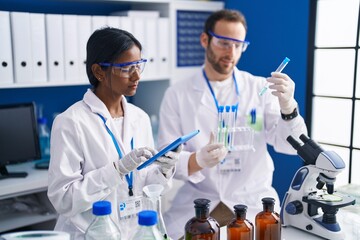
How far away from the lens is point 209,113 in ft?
7.64

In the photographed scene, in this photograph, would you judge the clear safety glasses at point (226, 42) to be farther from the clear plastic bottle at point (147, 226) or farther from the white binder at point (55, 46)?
the clear plastic bottle at point (147, 226)

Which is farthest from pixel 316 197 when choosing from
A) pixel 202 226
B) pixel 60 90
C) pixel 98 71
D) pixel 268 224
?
pixel 60 90

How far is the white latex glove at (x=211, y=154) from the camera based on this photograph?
195cm

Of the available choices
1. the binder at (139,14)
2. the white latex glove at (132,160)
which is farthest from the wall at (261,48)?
the white latex glove at (132,160)

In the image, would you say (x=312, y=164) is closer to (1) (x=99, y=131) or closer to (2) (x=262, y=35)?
(1) (x=99, y=131)

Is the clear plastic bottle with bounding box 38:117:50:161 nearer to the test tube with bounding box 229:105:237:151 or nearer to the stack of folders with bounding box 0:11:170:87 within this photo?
the stack of folders with bounding box 0:11:170:87

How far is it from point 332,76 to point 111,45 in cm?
187

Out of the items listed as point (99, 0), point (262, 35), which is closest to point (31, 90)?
point (99, 0)

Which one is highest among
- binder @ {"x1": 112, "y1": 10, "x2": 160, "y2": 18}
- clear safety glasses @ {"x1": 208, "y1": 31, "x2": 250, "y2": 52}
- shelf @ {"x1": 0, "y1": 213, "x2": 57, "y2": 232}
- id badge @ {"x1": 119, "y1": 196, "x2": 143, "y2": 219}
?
binder @ {"x1": 112, "y1": 10, "x2": 160, "y2": 18}

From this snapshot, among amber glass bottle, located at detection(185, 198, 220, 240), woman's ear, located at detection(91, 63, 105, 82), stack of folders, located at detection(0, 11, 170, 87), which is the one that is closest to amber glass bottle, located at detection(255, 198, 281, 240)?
amber glass bottle, located at detection(185, 198, 220, 240)

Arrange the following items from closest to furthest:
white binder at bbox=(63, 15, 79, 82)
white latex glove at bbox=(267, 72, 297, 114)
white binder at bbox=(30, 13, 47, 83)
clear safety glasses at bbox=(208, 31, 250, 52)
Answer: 1. white latex glove at bbox=(267, 72, 297, 114)
2. clear safety glasses at bbox=(208, 31, 250, 52)
3. white binder at bbox=(30, 13, 47, 83)
4. white binder at bbox=(63, 15, 79, 82)

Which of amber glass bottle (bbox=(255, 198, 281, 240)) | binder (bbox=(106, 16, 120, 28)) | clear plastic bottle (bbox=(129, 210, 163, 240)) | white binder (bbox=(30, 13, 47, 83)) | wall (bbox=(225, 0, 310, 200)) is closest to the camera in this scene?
clear plastic bottle (bbox=(129, 210, 163, 240))

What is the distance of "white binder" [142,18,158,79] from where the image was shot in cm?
279

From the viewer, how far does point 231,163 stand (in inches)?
89.6
